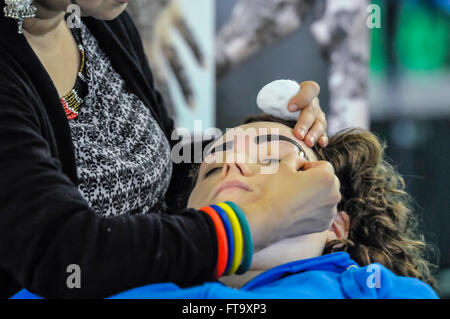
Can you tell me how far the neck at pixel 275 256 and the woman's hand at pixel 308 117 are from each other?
0.71 feet

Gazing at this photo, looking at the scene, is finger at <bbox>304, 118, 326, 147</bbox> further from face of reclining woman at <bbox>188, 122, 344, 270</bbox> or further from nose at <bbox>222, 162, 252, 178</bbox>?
nose at <bbox>222, 162, 252, 178</bbox>

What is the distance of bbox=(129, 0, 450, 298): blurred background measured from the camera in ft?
10.1

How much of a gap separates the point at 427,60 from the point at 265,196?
105 inches

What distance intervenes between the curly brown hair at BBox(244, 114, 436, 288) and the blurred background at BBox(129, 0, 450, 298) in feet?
5.32

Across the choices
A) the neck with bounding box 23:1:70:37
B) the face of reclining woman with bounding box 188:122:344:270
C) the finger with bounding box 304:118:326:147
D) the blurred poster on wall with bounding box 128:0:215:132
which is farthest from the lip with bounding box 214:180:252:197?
the blurred poster on wall with bounding box 128:0:215:132

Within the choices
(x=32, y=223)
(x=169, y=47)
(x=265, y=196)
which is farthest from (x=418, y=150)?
(x=32, y=223)

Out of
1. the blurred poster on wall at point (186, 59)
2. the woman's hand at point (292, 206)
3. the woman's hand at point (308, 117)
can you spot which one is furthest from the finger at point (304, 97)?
the blurred poster on wall at point (186, 59)

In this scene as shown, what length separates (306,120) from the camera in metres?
1.19

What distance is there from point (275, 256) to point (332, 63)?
223 cm

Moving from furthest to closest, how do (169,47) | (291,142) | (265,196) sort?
(169,47), (291,142), (265,196)

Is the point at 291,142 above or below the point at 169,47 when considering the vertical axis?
below

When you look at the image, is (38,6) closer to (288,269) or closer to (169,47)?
(288,269)

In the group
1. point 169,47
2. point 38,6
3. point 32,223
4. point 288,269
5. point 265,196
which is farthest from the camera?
point 169,47
